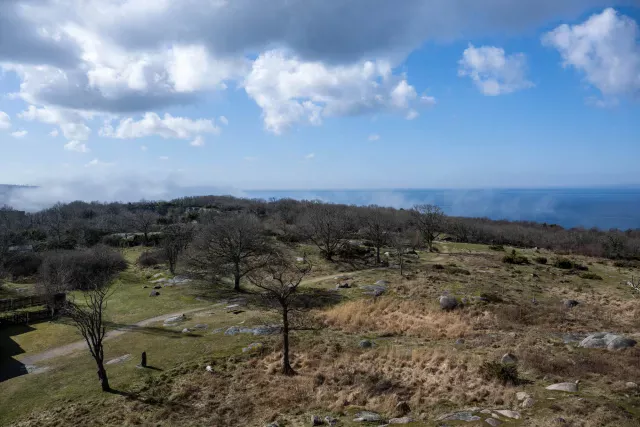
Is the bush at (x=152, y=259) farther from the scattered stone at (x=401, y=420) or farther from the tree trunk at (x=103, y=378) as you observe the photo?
the scattered stone at (x=401, y=420)

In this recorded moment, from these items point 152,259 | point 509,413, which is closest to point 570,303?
point 509,413

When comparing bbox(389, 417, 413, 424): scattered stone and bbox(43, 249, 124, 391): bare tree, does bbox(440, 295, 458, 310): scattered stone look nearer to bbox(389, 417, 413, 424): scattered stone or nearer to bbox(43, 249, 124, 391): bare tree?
bbox(389, 417, 413, 424): scattered stone

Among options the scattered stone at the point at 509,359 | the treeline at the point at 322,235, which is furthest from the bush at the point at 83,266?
the scattered stone at the point at 509,359

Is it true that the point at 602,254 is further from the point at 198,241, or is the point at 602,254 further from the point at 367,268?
the point at 198,241

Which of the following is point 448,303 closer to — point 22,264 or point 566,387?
point 566,387

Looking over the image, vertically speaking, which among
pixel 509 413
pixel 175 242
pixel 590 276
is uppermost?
pixel 175 242

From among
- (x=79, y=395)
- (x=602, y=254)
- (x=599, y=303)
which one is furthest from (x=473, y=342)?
(x=602, y=254)

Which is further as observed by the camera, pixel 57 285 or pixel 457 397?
pixel 57 285
